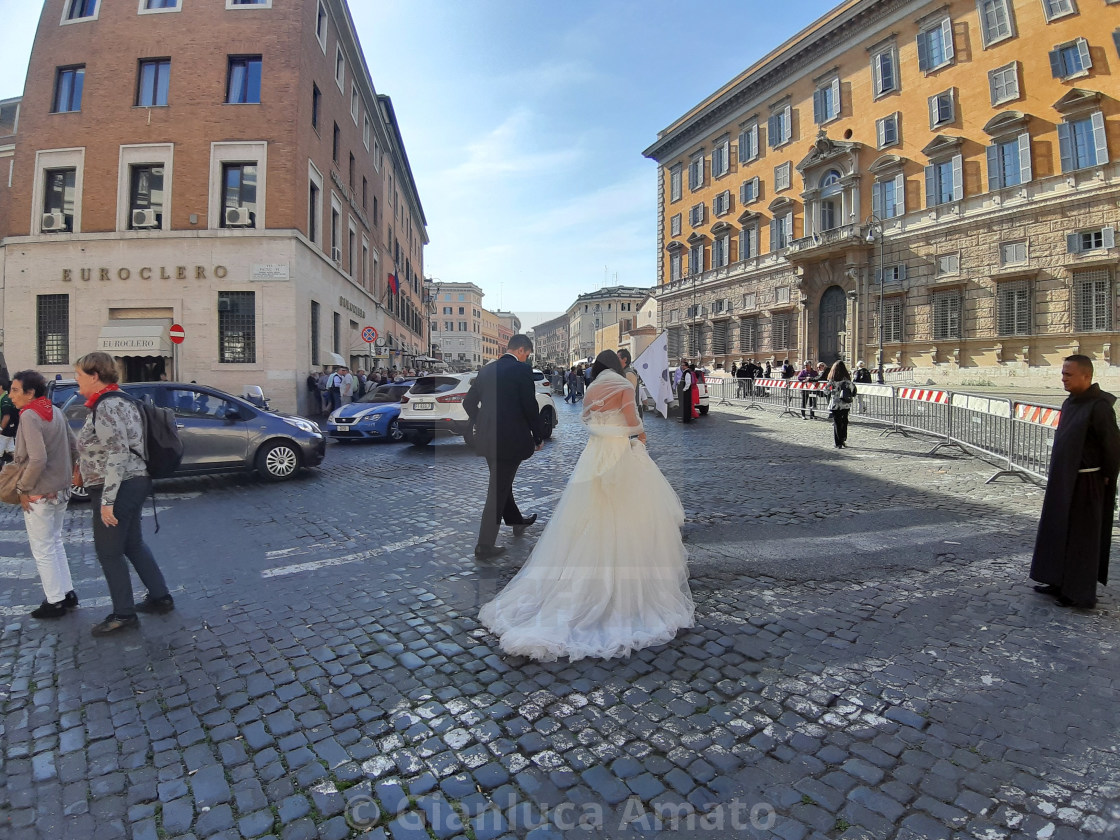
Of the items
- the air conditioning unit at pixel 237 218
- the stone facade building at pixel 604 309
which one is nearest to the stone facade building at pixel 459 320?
the stone facade building at pixel 604 309

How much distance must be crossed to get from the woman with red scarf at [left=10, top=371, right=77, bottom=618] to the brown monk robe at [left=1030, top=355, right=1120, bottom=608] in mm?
6971

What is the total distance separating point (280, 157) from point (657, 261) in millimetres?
36085

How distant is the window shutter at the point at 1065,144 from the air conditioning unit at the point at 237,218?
99.7ft

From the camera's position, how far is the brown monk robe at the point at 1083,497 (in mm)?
4070

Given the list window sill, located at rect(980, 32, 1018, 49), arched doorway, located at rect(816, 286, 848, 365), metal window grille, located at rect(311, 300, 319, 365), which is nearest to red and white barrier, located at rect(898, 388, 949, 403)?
metal window grille, located at rect(311, 300, 319, 365)

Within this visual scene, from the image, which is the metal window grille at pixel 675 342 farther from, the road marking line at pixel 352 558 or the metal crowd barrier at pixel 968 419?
the road marking line at pixel 352 558

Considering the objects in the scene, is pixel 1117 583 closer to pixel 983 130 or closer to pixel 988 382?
pixel 988 382

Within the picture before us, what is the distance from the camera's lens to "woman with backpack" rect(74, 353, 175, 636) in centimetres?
377

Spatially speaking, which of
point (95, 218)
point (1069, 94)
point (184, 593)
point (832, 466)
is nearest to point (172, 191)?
point (95, 218)

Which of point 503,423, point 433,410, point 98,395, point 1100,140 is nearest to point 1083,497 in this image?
point 503,423

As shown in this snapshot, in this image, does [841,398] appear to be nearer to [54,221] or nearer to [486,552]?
[486,552]

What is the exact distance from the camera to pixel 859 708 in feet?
9.42

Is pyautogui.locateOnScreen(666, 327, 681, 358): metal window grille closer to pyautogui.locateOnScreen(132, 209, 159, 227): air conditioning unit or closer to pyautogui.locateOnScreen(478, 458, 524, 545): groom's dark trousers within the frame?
pyautogui.locateOnScreen(132, 209, 159, 227): air conditioning unit

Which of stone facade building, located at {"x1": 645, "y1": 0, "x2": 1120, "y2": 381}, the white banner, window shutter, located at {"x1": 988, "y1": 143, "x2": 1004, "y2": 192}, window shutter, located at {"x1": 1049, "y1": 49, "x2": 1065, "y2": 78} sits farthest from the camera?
window shutter, located at {"x1": 988, "y1": 143, "x2": 1004, "y2": 192}
